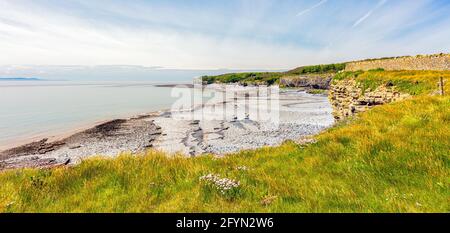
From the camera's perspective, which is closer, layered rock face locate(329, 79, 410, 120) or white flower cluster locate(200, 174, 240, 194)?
white flower cluster locate(200, 174, 240, 194)

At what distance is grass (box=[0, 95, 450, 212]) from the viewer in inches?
214

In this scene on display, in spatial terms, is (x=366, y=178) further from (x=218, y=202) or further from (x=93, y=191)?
(x=93, y=191)

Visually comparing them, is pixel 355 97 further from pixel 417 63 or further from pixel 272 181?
pixel 272 181

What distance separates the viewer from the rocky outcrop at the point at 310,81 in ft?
406

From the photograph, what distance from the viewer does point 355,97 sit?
3191 cm

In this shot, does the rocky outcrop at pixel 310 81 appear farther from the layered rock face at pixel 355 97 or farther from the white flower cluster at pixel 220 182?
the white flower cluster at pixel 220 182

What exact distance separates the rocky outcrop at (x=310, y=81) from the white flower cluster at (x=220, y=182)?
124569mm

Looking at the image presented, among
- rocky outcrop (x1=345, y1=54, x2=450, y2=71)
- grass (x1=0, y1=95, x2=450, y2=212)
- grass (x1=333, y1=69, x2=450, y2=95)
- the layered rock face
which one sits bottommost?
grass (x1=0, y1=95, x2=450, y2=212)

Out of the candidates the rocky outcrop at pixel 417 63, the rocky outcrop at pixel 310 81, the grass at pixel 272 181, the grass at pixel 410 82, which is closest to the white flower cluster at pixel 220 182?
the grass at pixel 272 181

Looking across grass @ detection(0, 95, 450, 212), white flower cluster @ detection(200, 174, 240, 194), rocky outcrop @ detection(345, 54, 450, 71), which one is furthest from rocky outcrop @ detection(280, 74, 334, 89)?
white flower cluster @ detection(200, 174, 240, 194)

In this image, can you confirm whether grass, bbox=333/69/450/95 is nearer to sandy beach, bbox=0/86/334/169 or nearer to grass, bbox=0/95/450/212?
sandy beach, bbox=0/86/334/169

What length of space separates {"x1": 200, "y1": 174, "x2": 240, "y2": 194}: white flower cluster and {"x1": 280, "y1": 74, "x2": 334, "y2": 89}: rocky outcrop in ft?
409

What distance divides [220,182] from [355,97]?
98.9 ft

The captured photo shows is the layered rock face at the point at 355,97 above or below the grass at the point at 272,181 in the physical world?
above
